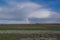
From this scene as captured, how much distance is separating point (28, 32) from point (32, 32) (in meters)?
0.10

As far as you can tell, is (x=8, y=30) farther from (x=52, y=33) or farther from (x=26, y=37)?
(x=52, y=33)

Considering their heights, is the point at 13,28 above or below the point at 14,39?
above

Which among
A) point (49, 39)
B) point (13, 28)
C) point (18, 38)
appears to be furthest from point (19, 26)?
point (49, 39)

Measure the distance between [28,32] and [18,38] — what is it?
0.30 meters

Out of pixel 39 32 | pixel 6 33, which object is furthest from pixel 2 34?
pixel 39 32

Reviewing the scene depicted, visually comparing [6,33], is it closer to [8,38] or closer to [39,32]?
[8,38]

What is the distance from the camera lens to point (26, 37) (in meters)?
2.87

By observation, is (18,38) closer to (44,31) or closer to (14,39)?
(14,39)

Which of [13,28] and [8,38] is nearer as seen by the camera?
[8,38]

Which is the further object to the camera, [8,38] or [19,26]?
[19,26]

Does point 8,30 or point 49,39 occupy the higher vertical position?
point 8,30

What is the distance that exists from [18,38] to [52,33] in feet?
2.92

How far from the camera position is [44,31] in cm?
284

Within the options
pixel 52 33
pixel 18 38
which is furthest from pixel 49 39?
pixel 18 38
